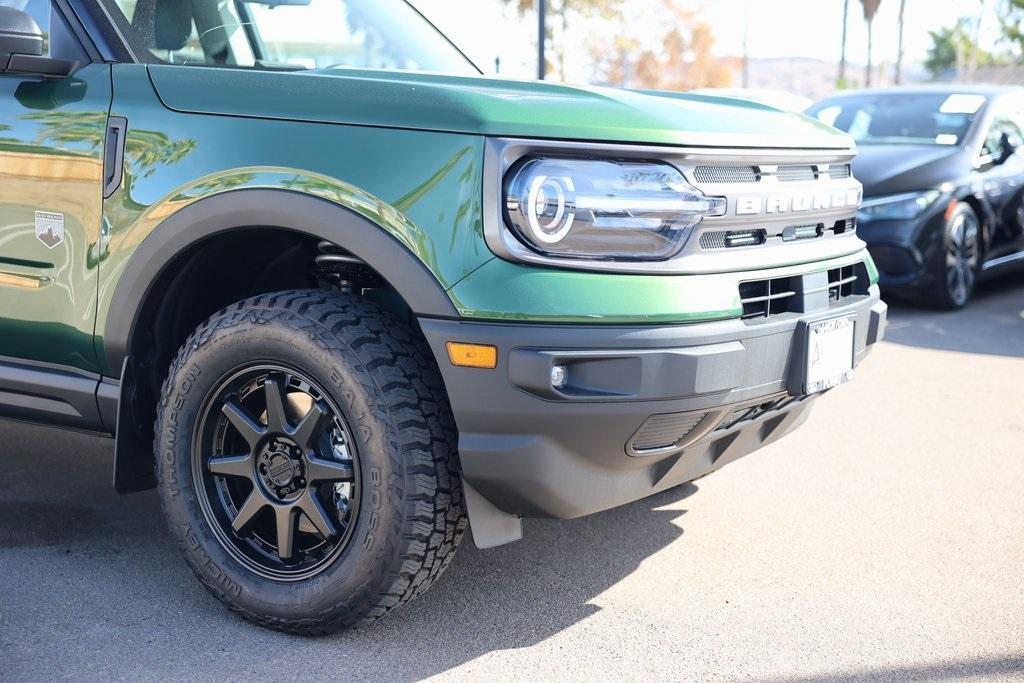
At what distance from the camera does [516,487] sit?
2551 mm

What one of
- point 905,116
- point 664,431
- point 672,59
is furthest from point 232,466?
point 672,59

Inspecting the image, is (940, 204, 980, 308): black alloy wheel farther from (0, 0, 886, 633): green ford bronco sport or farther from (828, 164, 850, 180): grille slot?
(0, 0, 886, 633): green ford bronco sport

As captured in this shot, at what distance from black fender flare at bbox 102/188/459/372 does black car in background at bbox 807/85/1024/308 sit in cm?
548

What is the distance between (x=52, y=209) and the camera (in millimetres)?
2969

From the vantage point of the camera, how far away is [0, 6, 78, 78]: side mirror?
2.88m

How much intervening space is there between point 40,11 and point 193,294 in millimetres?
888

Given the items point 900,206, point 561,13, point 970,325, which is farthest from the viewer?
point 561,13

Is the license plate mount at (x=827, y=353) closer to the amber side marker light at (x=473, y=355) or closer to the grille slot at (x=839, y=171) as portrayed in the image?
the grille slot at (x=839, y=171)

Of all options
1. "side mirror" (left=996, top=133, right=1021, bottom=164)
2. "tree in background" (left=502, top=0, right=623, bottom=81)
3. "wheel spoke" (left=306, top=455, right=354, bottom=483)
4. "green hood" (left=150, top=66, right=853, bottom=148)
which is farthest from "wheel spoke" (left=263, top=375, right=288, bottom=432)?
"tree in background" (left=502, top=0, right=623, bottom=81)

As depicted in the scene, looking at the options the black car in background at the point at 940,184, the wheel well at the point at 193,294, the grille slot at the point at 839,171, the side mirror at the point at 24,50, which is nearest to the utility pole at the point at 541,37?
the black car in background at the point at 940,184

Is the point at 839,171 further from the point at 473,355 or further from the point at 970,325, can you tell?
the point at 970,325

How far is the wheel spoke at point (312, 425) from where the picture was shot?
2.73m

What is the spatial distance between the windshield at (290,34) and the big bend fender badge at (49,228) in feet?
1.70

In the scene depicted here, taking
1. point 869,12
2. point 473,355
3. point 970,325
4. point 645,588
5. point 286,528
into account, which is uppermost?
point 869,12
